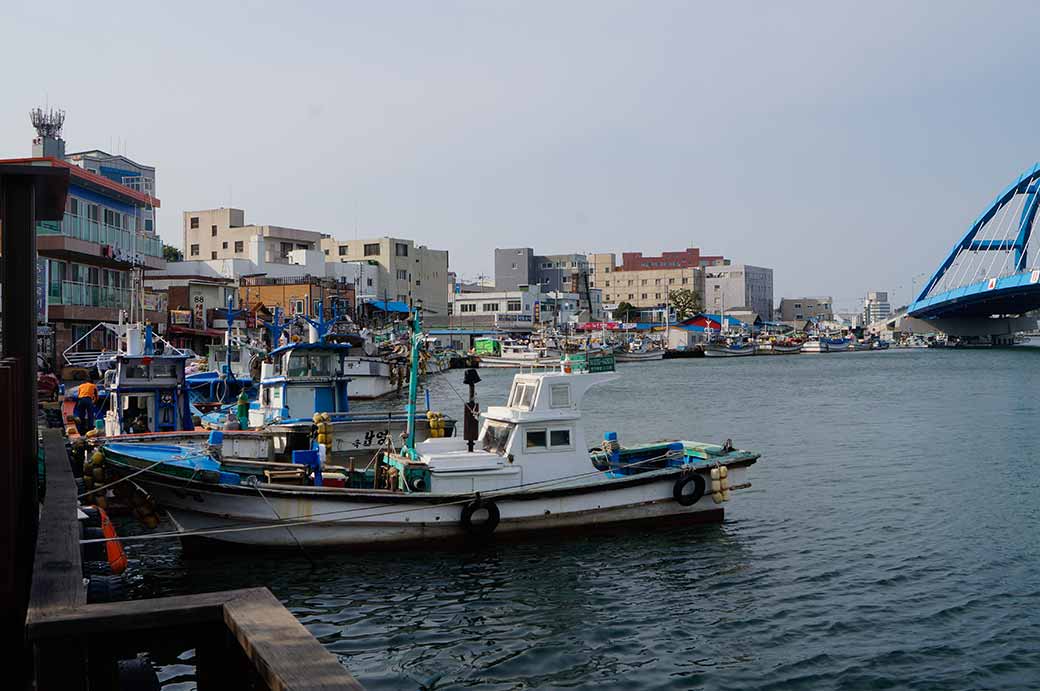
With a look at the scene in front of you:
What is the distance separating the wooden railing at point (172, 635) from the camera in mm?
4766

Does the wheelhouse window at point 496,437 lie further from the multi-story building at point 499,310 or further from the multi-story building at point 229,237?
the multi-story building at point 499,310

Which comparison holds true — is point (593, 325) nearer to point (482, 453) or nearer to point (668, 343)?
point (668, 343)

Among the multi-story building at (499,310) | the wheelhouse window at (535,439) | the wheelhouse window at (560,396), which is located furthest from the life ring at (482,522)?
the multi-story building at (499,310)

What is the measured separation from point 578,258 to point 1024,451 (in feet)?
514

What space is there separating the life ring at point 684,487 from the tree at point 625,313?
152 metres

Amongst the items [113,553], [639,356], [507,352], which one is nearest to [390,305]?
[507,352]

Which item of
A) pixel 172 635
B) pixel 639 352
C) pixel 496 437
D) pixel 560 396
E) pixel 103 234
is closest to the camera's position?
pixel 172 635

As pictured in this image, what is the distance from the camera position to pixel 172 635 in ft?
18.4

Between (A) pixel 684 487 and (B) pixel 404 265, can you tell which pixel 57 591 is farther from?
(B) pixel 404 265

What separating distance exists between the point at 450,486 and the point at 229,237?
309ft

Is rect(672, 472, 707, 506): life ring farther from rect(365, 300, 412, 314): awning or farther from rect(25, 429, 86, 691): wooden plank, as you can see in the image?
rect(365, 300, 412, 314): awning

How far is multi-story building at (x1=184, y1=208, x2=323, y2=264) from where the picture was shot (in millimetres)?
103000

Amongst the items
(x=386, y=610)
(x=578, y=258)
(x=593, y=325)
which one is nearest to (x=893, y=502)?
(x=386, y=610)

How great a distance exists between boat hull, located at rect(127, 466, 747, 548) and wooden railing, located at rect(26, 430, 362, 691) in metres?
10.4
